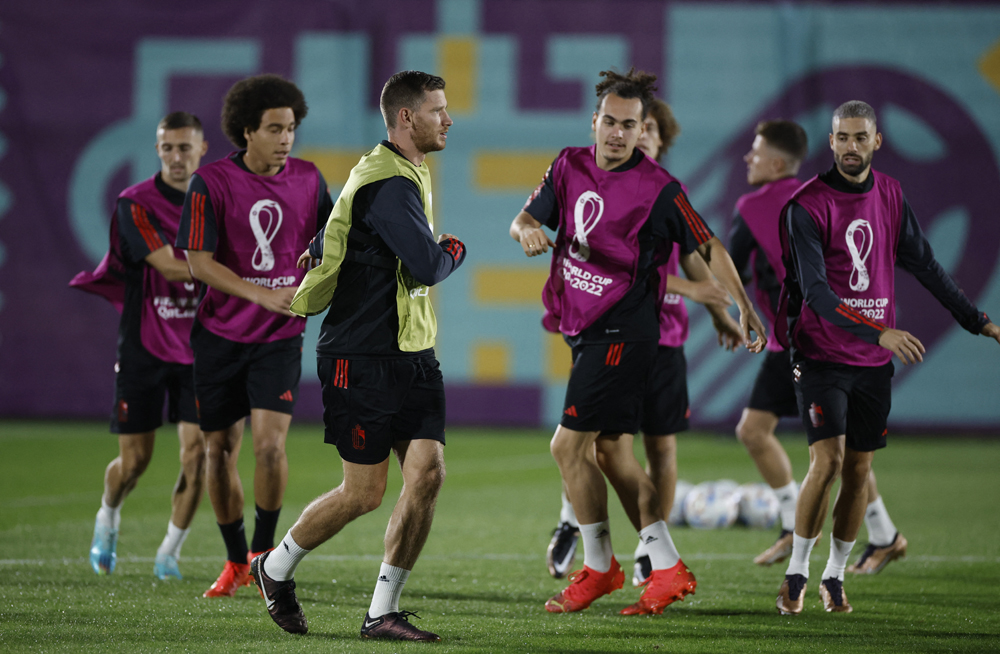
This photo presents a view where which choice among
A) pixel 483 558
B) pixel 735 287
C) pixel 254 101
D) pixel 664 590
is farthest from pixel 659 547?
pixel 254 101

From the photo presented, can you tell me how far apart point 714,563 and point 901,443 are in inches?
308

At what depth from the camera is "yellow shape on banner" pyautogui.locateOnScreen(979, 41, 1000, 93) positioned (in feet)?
44.0

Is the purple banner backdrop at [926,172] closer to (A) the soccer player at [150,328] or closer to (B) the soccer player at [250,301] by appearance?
(A) the soccer player at [150,328]

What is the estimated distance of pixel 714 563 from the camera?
6254 millimetres

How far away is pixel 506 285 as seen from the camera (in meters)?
13.8

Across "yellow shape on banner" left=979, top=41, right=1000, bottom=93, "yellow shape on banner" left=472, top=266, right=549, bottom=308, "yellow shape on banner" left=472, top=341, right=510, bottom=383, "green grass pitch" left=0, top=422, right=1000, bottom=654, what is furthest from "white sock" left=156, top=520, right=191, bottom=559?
"yellow shape on banner" left=979, top=41, right=1000, bottom=93

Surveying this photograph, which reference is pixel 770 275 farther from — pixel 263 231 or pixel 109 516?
pixel 109 516

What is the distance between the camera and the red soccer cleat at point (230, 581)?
5.15 metres

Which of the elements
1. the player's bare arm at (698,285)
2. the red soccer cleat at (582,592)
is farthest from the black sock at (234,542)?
the player's bare arm at (698,285)

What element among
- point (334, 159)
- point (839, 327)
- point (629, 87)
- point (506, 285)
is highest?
point (629, 87)

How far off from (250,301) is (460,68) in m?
9.26

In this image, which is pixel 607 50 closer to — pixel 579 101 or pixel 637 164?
pixel 579 101

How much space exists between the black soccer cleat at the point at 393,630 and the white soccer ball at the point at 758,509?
152 inches

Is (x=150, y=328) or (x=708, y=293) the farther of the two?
(x=150, y=328)
